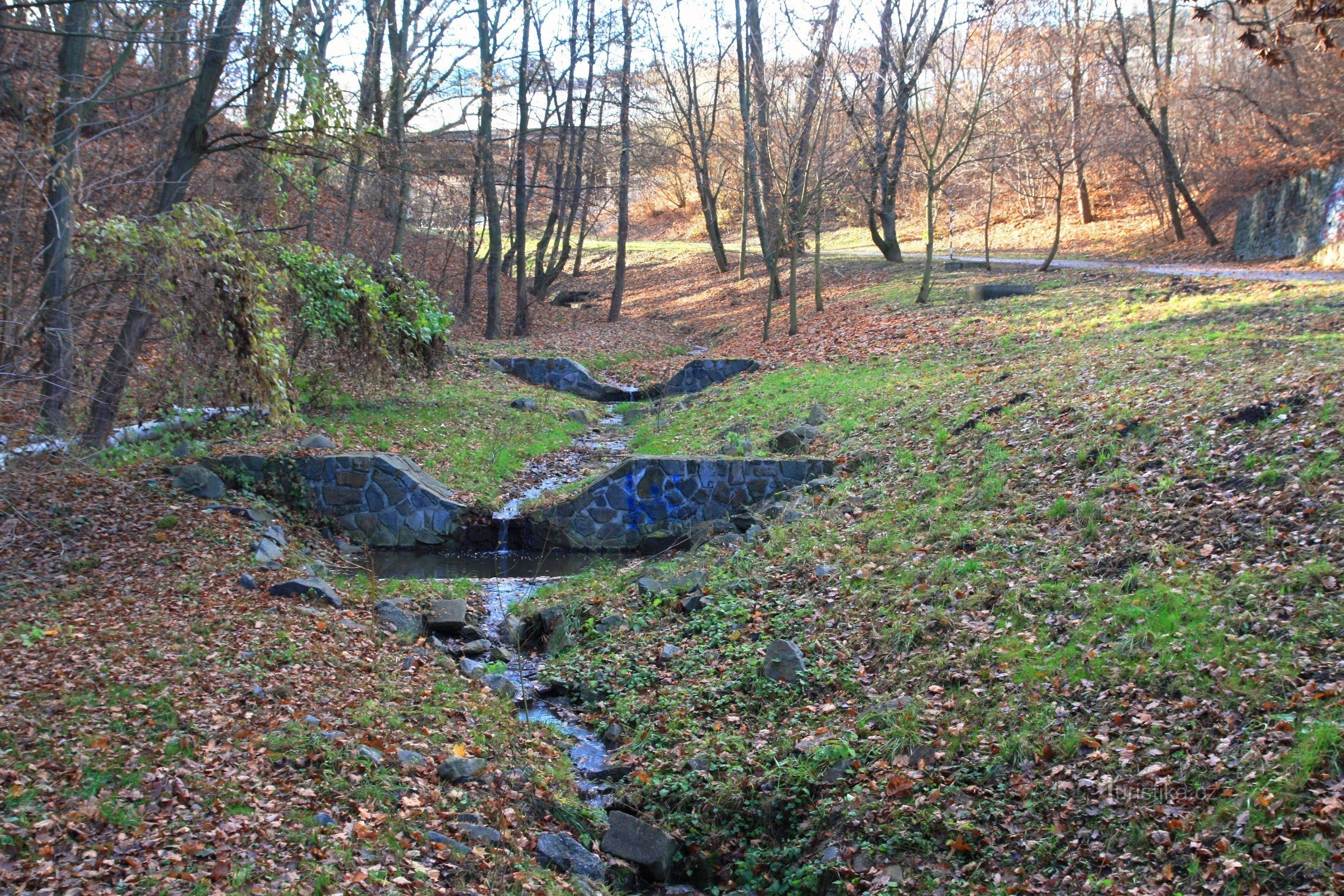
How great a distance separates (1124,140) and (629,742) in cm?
2797

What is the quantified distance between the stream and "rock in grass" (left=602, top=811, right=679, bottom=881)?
0.43 metres

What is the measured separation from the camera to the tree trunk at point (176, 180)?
939 cm

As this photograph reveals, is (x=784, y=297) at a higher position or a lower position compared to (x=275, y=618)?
higher

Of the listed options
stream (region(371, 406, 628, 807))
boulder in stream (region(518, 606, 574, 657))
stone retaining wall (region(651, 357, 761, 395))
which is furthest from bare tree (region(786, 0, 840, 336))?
boulder in stream (region(518, 606, 574, 657))

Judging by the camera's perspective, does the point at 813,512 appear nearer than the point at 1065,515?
No

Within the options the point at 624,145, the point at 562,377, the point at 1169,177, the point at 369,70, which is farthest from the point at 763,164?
the point at 1169,177

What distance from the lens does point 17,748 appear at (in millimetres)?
4660

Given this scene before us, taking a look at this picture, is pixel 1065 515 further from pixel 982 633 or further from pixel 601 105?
pixel 601 105

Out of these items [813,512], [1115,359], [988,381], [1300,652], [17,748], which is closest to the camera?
[17,748]

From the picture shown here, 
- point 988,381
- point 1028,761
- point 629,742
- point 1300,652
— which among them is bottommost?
point 629,742

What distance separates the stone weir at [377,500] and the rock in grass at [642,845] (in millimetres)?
6817

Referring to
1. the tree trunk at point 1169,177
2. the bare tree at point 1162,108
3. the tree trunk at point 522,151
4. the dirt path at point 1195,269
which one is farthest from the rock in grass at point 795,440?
the tree trunk at point 1169,177

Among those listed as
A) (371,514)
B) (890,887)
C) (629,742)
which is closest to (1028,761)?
(890,887)

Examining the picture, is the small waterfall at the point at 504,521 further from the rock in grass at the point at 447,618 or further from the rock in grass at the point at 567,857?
the rock in grass at the point at 567,857
